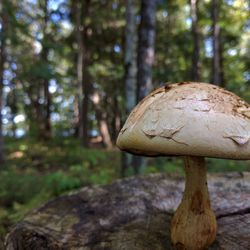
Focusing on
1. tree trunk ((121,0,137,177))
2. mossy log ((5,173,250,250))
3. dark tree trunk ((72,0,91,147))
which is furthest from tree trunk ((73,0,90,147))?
mossy log ((5,173,250,250))

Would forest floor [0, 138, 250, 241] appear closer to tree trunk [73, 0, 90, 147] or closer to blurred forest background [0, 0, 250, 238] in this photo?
blurred forest background [0, 0, 250, 238]

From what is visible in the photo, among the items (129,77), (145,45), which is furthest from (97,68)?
(145,45)

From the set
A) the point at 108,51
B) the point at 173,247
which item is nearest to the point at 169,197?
the point at 173,247

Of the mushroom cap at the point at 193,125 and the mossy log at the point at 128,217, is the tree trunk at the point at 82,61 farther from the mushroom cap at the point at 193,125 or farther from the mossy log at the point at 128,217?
the mushroom cap at the point at 193,125

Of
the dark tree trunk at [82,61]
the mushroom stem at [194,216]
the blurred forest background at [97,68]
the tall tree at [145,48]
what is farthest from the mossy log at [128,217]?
the dark tree trunk at [82,61]

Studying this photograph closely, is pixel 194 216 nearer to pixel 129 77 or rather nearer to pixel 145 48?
pixel 145 48

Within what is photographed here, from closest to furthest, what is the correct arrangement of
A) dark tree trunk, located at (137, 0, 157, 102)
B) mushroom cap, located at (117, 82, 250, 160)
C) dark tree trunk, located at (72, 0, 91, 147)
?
mushroom cap, located at (117, 82, 250, 160) < dark tree trunk, located at (137, 0, 157, 102) < dark tree trunk, located at (72, 0, 91, 147)

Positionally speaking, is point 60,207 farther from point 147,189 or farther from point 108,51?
point 108,51
